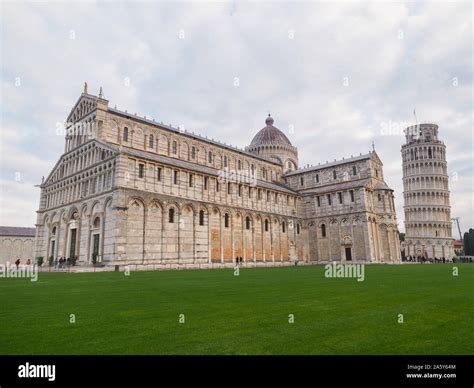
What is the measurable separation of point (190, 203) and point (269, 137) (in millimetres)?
33872

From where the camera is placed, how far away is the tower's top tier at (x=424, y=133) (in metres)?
86.7

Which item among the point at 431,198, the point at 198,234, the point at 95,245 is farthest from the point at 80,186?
the point at 431,198

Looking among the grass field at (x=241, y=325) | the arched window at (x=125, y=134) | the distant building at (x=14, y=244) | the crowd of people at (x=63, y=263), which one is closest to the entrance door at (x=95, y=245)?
the crowd of people at (x=63, y=263)

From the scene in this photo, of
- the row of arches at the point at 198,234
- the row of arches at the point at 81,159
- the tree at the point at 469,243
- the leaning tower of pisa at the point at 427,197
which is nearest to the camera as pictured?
the row of arches at the point at 198,234

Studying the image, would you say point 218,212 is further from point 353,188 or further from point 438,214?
point 438,214

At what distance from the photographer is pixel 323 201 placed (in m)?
56.5

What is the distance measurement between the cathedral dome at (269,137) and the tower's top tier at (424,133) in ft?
125

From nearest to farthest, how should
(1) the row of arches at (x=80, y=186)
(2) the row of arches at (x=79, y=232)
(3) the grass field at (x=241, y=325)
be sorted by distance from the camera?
(3) the grass field at (x=241, y=325), (2) the row of arches at (x=79, y=232), (1) the row of arches at (x=80, y=186)

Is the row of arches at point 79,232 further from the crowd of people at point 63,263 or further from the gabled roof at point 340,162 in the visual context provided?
the gabled roof at point 340,162

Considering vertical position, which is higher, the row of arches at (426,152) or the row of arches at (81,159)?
the row of arches at (426,152)

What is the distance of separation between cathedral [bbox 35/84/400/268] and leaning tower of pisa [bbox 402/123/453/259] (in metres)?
32.9

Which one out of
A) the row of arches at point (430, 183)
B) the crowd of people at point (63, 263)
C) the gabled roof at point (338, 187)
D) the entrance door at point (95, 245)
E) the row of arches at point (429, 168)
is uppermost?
the row of arches at point (429, 168)

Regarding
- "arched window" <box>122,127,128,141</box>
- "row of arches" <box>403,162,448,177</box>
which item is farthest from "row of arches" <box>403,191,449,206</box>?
"arched window" <box>122,127,128,141</box>
